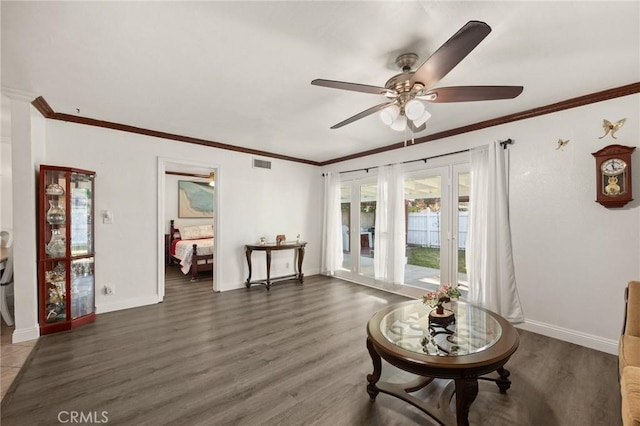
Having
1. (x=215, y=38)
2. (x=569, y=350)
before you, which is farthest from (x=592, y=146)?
(x=215, y=38)

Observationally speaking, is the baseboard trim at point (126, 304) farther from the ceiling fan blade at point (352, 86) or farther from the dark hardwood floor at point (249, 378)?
the ceiling fan blade at point (352, 86)

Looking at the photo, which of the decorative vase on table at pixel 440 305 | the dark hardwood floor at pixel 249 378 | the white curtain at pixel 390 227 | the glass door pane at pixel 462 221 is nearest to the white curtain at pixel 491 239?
the glass door pane at pixel 462 221

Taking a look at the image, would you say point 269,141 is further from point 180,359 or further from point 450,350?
point 450,350

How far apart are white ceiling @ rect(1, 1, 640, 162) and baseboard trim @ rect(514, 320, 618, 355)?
2488 millimetres

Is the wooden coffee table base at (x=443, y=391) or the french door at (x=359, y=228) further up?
the french door at (x=359, y=228)

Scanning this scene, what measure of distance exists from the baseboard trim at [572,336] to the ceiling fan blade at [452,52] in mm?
3056

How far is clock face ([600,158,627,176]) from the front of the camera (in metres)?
2.55

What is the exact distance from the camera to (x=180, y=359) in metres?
2.45

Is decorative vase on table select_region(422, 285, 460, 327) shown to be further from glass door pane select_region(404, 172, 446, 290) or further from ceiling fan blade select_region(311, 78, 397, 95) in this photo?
glass door pane select_region(404, 172, 446, 290)

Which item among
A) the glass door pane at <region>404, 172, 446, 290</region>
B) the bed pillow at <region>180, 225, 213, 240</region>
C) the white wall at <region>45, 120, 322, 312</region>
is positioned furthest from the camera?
the bed pillow at <region>180, 225, 213, 240</region>

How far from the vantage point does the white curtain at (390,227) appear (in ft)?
15.1

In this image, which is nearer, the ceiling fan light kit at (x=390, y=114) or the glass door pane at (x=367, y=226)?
the ceiling fan light kit at (x=390, y=114)

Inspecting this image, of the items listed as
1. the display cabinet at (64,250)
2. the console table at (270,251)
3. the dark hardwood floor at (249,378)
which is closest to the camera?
the dark hardwood floor at (249,378)

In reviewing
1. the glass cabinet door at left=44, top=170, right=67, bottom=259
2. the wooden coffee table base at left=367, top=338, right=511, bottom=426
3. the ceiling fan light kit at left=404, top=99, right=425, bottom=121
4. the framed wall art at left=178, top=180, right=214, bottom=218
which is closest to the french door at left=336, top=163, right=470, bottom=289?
the wooden coffee table base at left=367, top=338, right=511, bottom=426
